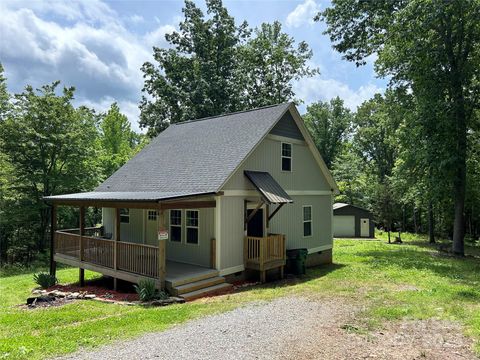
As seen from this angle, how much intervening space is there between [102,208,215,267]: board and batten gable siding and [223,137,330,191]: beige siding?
1.46 m

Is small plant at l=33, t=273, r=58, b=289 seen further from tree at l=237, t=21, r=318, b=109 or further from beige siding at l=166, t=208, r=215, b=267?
tree at l=237, t=21, r=318, b=109

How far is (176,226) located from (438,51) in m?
16.5

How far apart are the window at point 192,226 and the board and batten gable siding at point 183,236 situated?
192mm

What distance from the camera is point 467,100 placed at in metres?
19.9

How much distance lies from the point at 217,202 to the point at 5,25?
10183mm

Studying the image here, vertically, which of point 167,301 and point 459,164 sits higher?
point 459,164

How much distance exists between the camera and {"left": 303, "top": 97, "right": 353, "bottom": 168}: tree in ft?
168


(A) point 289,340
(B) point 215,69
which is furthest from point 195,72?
(A) point 289,340

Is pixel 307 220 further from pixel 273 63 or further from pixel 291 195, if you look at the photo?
pixel 273 63

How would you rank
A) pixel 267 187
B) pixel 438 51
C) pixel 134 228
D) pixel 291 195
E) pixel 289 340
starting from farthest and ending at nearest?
1. pixel 438 51
2. pixel 134 228
3. pixel 291 195
4. pixel 267 187
5. pixel 289 340

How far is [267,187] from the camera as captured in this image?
1254 cm

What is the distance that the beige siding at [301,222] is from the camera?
47.6 feet

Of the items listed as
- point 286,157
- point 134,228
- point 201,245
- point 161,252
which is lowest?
point 201,245

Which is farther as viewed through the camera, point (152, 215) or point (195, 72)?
point (195, 72)
